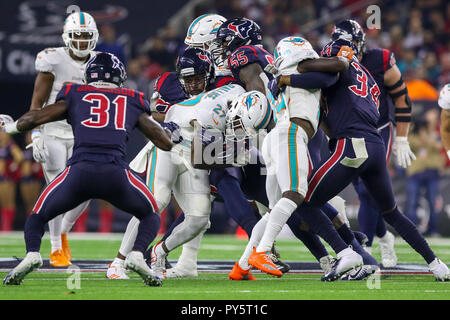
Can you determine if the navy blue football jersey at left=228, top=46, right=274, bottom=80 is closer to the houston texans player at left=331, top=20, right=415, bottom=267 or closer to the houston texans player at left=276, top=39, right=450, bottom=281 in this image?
the houston texans player at left=276, top=39, right=450, bottom=281

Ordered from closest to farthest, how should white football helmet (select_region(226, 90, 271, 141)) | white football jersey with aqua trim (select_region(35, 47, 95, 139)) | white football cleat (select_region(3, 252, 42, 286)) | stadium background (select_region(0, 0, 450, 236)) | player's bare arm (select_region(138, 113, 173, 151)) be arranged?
white football cleat (select_region(3, 252, 42, 286)) → player's bare arm (select_region(138, 113, 173, 151)) → white football helmet (select_region(226, 90, 271, 141)) → white football jersey with aqua trim (select_region(35, 47, 95, 139)) → stadium background (select_region(0, 0, 450, 236))

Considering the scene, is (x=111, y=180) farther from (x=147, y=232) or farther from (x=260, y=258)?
(x=260, y=258)

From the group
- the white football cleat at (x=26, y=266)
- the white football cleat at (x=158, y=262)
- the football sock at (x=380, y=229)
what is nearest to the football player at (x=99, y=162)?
the white football cleat at (x=26, y=266)

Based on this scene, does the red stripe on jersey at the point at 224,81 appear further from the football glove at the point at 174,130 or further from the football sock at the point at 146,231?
the football sock at the point at 146,231

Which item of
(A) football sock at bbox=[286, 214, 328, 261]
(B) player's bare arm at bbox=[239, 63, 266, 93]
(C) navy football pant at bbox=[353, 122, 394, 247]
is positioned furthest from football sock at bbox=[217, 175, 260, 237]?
(C) navy football pant at bbox=[353, 122, 394, 247]

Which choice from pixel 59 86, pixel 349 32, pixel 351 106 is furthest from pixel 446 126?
pixel 59 86

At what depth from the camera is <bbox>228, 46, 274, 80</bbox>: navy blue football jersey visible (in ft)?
20.2

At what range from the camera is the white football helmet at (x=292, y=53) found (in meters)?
5.73

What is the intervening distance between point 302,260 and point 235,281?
2.27 meters

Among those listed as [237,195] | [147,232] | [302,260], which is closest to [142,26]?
[302,260]

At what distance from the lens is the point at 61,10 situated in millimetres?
12219

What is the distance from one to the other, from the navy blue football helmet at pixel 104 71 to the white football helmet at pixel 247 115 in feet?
3.00

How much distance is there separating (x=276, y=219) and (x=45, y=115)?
1.60 meters

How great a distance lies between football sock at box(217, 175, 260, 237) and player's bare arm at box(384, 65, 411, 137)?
182 centimetres
